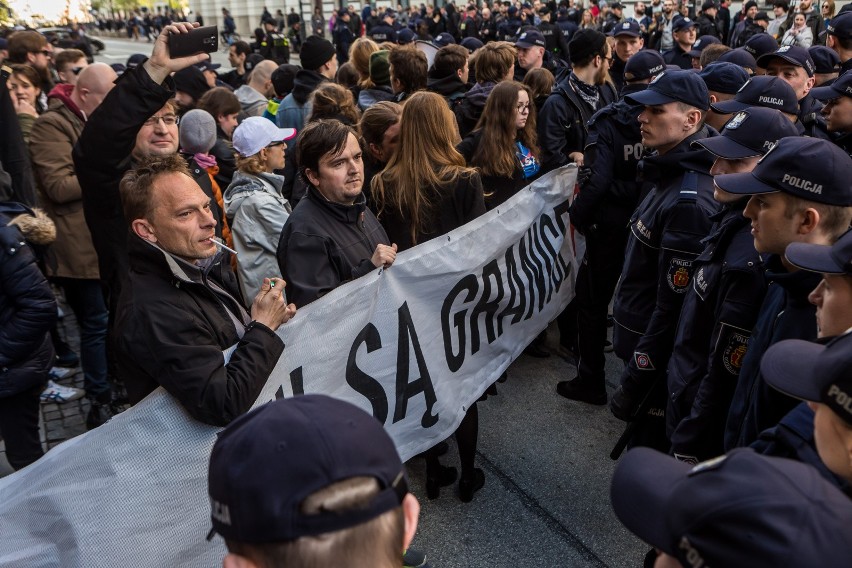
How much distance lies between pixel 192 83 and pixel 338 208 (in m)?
5.24

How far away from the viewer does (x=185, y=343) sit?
240 cm

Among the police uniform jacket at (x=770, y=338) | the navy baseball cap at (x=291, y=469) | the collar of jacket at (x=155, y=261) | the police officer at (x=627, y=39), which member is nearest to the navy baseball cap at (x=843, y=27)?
the police officer at (x=627, y=39)

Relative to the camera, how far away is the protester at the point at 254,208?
12.8ft

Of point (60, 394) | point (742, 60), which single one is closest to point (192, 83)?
point (60, 394)

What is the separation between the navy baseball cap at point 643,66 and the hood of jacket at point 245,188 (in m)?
2.69

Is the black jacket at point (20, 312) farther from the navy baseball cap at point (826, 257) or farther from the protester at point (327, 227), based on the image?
the navy baseball cap at point (826, 257)

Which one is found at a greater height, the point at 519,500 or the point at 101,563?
the point at 101,563

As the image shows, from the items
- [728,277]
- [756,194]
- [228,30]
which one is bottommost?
[228,30]

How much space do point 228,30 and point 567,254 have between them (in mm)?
43395

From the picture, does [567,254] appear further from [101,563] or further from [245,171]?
[101,563]

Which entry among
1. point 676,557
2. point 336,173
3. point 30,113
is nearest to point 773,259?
point 676,557

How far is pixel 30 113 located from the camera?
6.06m

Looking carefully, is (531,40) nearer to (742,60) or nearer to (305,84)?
(742,60)

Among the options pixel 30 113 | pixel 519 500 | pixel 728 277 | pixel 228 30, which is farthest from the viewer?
pixel 228 30
